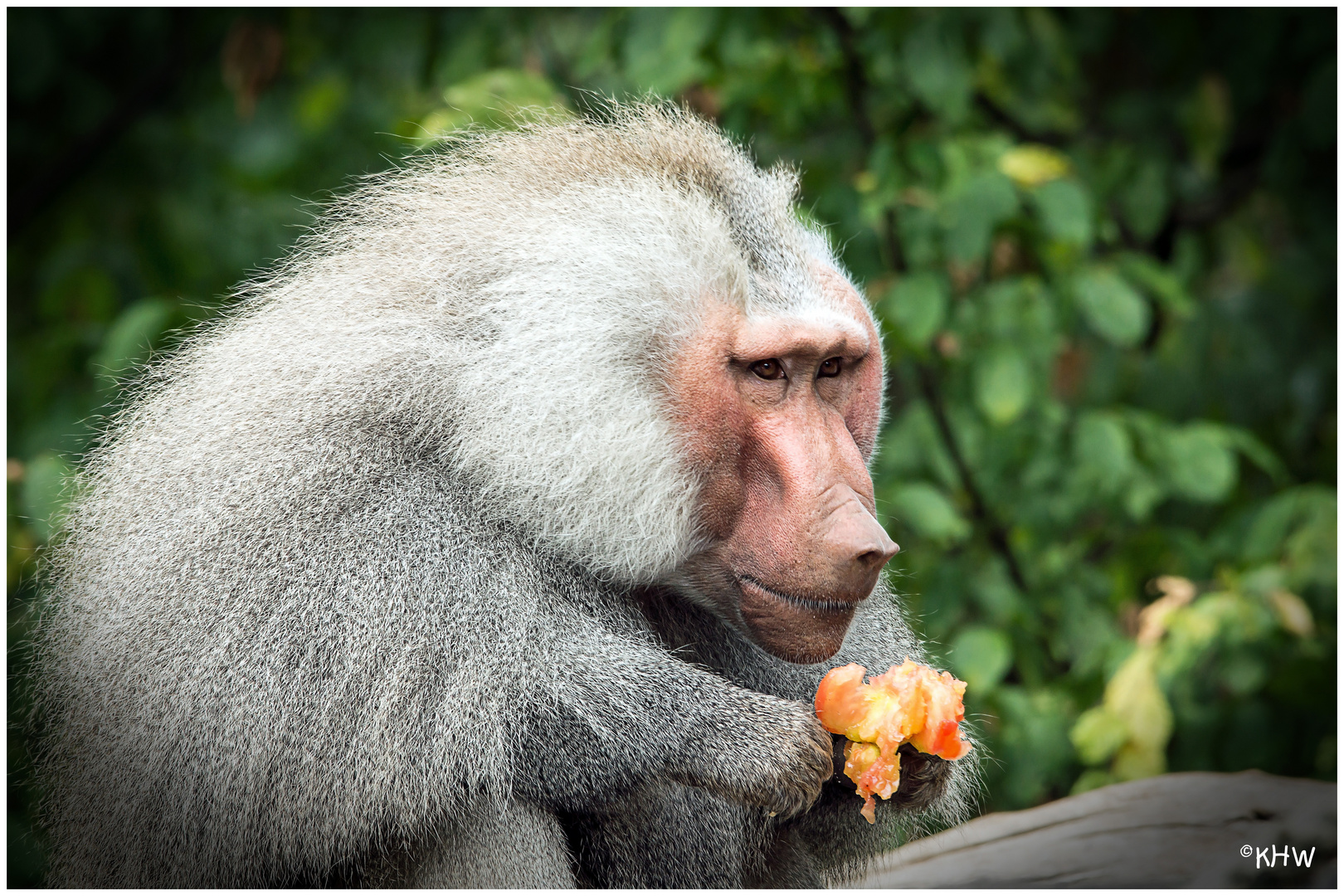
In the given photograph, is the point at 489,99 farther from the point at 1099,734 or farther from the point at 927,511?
the point at 1099,734

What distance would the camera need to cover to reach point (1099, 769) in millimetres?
4117

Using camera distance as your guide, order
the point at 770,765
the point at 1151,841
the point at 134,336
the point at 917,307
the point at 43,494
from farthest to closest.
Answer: the point at 917,307 → the point at 134,336 → the point at 1151,841 → the point at 43,494 → the point at 770,765

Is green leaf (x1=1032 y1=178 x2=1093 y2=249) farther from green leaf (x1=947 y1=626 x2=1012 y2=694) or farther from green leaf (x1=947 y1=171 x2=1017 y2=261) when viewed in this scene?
→ green leaf (x1=947 y1=626 x2=1012 y2=694)

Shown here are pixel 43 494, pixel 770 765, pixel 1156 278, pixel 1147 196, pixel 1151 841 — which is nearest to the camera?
pixel 770 765

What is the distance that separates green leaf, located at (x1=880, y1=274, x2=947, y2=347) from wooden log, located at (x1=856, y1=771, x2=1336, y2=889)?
4.65 ft

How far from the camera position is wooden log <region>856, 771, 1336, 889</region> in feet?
9.56

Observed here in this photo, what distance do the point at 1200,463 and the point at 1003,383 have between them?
0.67 meters

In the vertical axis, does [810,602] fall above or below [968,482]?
above

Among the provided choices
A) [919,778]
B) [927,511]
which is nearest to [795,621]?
[919,778]

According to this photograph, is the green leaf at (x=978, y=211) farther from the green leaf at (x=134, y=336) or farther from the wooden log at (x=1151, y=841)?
the green leaf at (x=134, y=336)

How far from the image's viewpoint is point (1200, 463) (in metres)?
3.74

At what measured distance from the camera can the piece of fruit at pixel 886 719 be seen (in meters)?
2.01

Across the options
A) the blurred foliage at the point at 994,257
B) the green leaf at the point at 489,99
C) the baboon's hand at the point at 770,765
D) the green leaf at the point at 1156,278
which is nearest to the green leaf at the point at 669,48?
the blurred foliage at the point at 994,257

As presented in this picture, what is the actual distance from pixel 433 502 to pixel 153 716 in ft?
1.93
